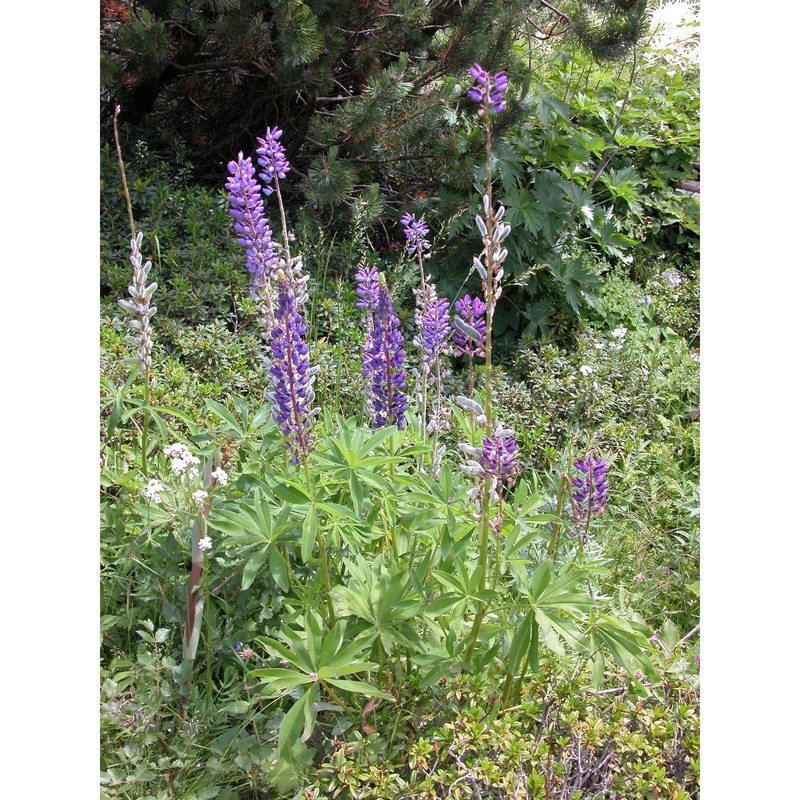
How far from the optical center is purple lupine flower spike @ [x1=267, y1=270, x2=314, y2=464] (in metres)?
1.79

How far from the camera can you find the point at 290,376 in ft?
5.83

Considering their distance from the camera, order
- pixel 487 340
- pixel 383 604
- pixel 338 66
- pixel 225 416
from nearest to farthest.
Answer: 1. pixel 487 340
2. pixel 383 604
3. pixel 225 416
4. pixel 338 66

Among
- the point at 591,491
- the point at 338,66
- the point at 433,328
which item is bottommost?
the point at 591,491

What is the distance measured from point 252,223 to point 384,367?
64 cm

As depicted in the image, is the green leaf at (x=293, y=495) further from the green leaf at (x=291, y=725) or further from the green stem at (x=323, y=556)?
the green leaf at (x=291, y=725)

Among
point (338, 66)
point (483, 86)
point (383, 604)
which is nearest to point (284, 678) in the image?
point (383, 604)

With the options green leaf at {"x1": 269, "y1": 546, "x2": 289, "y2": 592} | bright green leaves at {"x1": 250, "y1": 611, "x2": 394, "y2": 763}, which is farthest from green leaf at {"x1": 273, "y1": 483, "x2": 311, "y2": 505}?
bright green leaves at {"x1": 250, "y1": 611, "x2": 394, "y2": 763}

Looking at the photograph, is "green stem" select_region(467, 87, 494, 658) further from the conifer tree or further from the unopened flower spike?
the conifer tree

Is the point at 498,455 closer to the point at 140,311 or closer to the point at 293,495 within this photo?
the point at 293,495

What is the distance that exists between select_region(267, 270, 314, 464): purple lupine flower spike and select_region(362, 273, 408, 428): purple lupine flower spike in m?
0.38

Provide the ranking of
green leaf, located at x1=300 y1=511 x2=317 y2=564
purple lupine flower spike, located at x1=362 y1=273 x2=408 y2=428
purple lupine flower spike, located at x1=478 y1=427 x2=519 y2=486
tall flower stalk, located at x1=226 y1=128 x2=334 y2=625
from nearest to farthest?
1. purple lupine flower spike, located at x1=478 y1=427 x2=519 y2=486
2. green leaf, located at x1=300 y1=511 x2=317 y2=564
3. tall flower stalk, located at x1=226 y1=128 x2=334 y2=625
4. purple lupine flower spike, located at x1=362 y1=273 x2=408 y2=428

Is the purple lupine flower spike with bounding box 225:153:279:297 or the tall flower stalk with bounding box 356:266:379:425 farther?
the tall flower stalk with bounding box 356:266:379:425

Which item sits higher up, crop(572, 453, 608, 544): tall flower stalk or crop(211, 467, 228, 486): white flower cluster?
crop(211, 467, 228, 486): white flower cluster

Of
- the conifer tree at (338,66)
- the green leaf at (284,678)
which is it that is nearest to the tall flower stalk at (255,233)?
the green leaf at (284,678)
